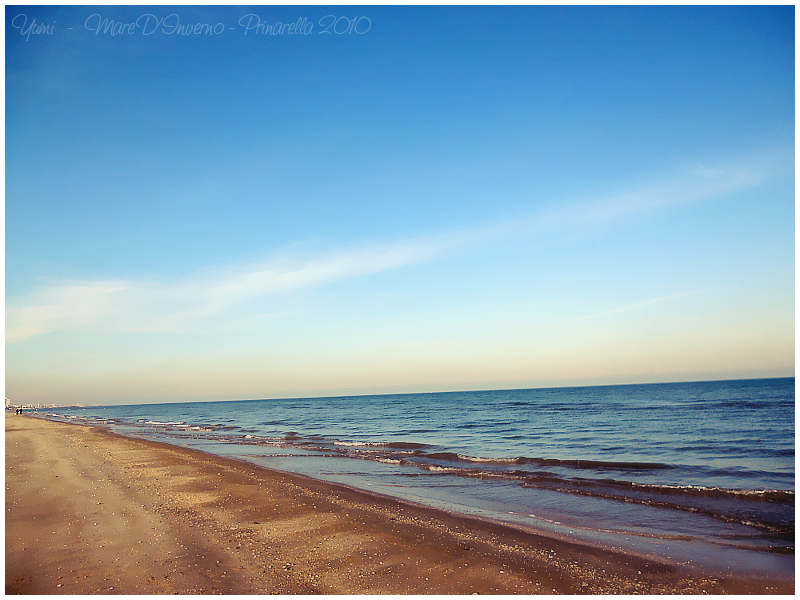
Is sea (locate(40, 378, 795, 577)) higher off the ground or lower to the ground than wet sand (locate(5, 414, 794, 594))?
lower

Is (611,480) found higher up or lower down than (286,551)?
lower down

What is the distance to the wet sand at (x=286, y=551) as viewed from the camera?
6184mm

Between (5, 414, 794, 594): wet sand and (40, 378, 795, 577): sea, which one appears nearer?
(5, 414, 794, 594): wet sand

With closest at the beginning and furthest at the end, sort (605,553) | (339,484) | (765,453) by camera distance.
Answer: (605,553) < (339,484) < (765,453)

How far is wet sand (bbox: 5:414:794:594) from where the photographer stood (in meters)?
6.18

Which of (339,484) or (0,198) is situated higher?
(0,198)

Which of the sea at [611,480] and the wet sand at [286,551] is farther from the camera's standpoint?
the sea at [611,480]

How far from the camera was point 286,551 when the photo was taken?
7.34 m

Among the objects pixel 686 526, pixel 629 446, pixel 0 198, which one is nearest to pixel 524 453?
pixel 629 446

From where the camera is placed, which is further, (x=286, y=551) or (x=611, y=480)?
(x=611, y=480)

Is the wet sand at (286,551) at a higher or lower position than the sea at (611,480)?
higher

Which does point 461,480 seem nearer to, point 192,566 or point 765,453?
point 192,566

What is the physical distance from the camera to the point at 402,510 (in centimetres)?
1029

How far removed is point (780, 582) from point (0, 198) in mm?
11085
